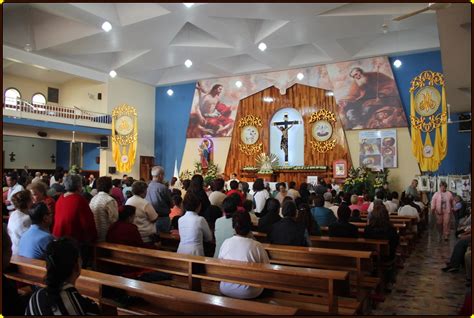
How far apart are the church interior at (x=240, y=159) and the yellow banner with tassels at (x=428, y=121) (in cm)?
6

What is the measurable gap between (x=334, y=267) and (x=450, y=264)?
280 centimetres

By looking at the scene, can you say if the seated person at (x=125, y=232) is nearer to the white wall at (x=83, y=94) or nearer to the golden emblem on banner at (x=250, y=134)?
the golden emblem on banner at (x=250, y=134)

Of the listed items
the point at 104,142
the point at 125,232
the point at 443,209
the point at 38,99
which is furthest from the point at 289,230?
the point at 38,99

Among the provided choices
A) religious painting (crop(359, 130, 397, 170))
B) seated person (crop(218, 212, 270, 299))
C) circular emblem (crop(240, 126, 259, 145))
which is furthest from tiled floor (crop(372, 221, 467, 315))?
circular emblem (crop(240, 126, 259, 145))

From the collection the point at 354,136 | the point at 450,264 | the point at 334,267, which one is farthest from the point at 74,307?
the point at 354,136

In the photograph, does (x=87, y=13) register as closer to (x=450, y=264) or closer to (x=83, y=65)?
(x=83, y=65)

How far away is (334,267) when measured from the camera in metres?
3.82

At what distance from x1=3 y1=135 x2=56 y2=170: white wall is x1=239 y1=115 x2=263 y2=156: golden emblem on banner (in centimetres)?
1061

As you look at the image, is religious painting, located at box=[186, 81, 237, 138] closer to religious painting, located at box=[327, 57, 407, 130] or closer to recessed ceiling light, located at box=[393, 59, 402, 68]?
religious painting, located at box=[327, 57, 407, 130]

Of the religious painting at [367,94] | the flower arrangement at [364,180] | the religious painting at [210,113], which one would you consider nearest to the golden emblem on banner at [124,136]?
the religious painting at [210,113]

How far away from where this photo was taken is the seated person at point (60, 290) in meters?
1.77

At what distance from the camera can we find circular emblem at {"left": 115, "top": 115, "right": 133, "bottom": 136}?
15305 millimetres

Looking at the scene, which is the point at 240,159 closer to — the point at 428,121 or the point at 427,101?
the point at 428,121

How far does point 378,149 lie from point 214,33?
6.89m
